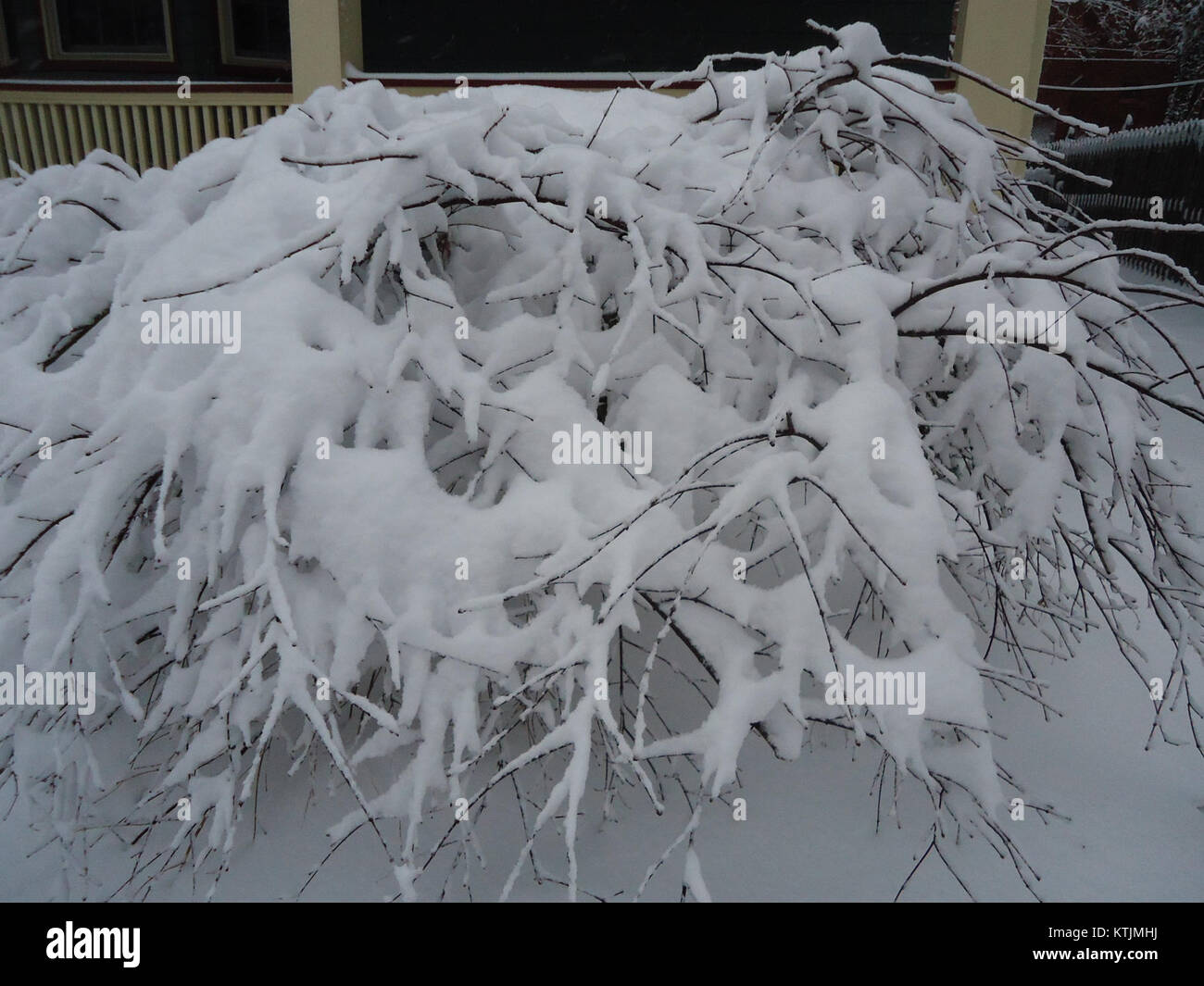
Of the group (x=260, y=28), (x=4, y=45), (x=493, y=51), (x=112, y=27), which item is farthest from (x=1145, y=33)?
(x=4, y=45)

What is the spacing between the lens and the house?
6.44 meters

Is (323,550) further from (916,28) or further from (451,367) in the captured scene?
(916,28)

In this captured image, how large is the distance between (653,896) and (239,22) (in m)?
10.6

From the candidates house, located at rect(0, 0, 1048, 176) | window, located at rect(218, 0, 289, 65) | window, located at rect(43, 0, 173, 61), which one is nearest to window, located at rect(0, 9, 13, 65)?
window, located at rect(43, 0, 173, 61)

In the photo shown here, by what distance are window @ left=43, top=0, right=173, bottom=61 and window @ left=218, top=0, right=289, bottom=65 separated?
2.38 ft

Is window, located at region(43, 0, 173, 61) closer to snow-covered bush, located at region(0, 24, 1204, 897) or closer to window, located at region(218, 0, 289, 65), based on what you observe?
window, located at region(218, 0, 289, 65)

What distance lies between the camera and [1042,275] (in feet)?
6.10

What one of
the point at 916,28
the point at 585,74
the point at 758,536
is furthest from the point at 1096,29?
the point at 758,536

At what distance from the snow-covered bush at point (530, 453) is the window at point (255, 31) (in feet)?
26.7

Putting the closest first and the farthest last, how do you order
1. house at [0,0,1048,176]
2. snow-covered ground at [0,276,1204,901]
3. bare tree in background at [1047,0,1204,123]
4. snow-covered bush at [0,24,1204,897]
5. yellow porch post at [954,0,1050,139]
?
1. snow-covered bush at [0,24,1204,897]
2. snow-covered ground at [0,276,1204,901]
3. yellow porch post at [954,0,1050,139]
4. house at [0,0,1048,176]
5. bare tree in background at [1047,0,1204,123]

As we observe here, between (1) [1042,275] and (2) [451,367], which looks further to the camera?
(2) [451,367]

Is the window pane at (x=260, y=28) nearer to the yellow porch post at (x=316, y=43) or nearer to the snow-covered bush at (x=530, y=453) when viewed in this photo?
the yellow porch post at (x=316, y=43)

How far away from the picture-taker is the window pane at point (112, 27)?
9320 mm

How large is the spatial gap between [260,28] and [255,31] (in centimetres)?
8
